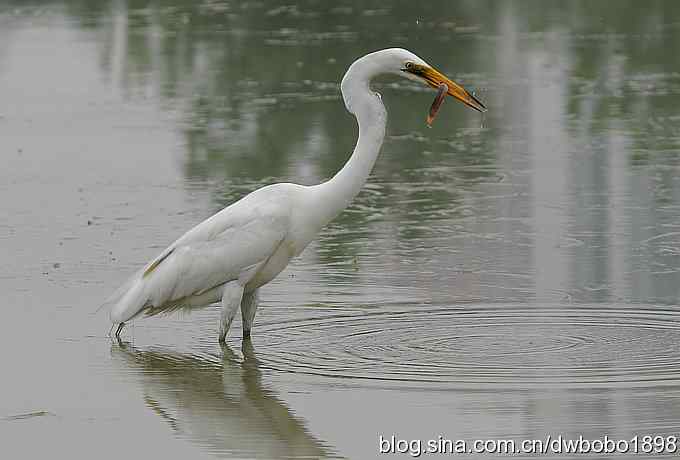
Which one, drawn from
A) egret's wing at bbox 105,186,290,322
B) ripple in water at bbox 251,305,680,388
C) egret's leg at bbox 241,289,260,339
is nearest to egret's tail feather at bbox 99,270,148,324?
egret's wing at bbox 105,186,290,322

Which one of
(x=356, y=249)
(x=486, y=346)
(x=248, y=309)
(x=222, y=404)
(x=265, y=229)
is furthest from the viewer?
(x=356, y=249)

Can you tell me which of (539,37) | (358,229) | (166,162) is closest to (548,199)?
(358,229)

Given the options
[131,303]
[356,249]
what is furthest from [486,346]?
[356,249]

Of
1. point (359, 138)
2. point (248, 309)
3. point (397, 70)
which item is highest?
point (397, 70)

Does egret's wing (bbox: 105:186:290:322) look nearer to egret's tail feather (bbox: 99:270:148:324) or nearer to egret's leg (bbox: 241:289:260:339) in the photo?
egret's tail feather (bbox: 99:270:148:324)

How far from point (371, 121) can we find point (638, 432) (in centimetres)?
265

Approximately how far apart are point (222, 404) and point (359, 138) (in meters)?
1.85

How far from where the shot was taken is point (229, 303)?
9.39m

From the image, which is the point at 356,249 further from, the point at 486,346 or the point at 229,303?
the point at 486,346

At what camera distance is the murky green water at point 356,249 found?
7973mm

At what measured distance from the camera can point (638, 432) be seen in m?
7.46

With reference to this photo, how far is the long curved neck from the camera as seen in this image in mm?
9328

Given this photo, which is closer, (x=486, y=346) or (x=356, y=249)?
(x=486, y=346)

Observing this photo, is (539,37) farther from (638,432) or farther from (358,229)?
(638,432)
